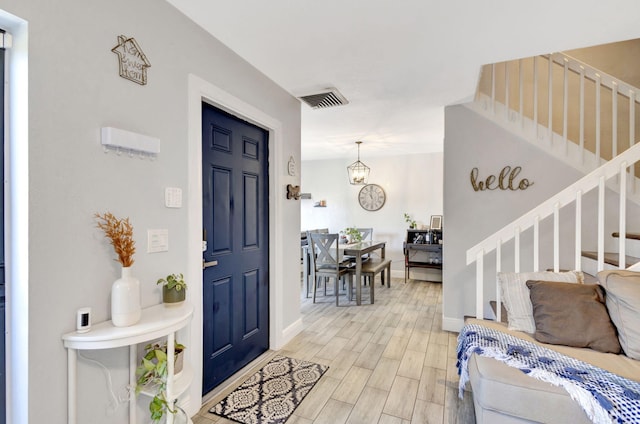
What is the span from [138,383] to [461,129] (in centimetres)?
346

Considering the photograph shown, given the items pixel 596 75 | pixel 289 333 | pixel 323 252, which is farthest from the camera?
pixel 323 252

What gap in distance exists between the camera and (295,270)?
3141mm

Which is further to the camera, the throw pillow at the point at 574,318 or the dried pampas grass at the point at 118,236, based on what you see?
the throw pillow at the point at 574,318

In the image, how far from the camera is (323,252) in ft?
13.8

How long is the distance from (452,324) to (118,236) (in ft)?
10.6

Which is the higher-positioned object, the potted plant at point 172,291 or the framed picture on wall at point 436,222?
the framed picture on wall at point 436,222

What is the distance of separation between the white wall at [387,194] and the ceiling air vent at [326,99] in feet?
9.07

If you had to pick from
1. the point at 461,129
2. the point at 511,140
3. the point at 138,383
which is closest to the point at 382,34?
the point at 461,129

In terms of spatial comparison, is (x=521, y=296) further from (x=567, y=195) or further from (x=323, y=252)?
(x=323, y=252)

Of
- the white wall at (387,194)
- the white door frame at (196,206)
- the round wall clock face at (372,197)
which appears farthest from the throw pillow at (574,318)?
the round wall clock face at (372,197)

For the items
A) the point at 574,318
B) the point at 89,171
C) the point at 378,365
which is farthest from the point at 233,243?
the point at 574,318

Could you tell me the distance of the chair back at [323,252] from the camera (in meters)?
4.14

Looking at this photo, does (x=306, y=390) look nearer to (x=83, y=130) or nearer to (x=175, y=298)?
(x=175, y=298)

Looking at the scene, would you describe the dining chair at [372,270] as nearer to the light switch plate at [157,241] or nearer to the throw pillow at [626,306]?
the throw pillow at [626,306]
